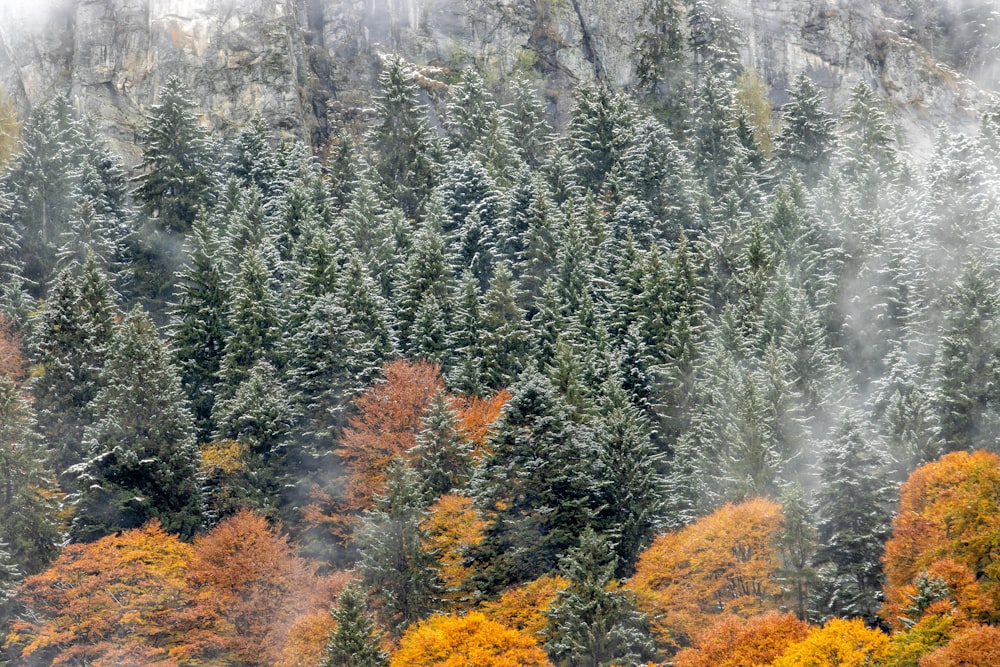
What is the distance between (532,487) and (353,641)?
1138cm

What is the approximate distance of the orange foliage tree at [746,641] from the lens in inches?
2105

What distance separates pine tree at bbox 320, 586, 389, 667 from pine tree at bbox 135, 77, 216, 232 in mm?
47175

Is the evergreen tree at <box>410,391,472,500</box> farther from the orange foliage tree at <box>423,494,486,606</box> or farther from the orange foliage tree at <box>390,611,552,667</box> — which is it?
the orange foliage tree at <box>390,611,552,667</box>

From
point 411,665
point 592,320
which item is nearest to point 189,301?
point 592,320

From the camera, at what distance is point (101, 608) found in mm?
62656

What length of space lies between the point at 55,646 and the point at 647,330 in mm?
36412

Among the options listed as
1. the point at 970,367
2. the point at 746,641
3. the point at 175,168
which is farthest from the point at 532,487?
the point at 175,168

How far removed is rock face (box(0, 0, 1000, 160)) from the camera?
118m

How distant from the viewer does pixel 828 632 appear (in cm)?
5244

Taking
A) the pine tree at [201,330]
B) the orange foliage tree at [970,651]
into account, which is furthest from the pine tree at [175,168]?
the orange foliage tree at [970,651]

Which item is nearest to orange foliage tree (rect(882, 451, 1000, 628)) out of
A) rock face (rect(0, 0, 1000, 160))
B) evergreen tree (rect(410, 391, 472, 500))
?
evergreen tree (rect(410, 391, 472, 500))

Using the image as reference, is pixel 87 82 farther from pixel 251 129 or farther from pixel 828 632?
pixel 828 632

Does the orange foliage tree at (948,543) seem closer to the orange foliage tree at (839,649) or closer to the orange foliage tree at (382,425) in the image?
the orange foliage tree at (839,649)

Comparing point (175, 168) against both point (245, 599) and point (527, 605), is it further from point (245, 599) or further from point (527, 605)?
point (527, 605)
